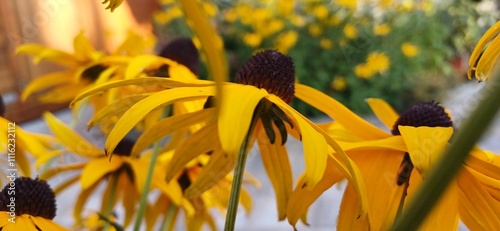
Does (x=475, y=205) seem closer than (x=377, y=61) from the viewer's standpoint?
Yes

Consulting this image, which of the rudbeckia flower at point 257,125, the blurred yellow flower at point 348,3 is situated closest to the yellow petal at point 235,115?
the rudbeckia flower at point 257,125

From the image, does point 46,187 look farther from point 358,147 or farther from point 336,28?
point 336,28

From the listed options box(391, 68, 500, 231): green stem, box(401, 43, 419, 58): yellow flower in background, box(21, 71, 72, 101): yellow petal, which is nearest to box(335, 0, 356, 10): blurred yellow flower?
box(401, 43, 419, 58): yellow flower in background

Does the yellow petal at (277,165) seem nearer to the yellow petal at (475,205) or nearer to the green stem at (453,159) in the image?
the yellow petal at (475,205)

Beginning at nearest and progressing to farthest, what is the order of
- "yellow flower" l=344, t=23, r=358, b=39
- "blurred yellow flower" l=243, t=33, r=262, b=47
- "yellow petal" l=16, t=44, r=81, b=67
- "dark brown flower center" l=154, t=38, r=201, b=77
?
"yellow petal" l=16, t=44, r=81, b=67 < "dark brown flower center" l=154, t=38, r=201, b=77 < "yellow flower" l=344, t=23, r=358, b=39 < "blurred yellow flower" l=243, t=33, r=262, b=47

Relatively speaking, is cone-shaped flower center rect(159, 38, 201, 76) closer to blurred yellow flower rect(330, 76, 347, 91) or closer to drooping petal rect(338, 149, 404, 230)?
drooping petal rect(338, 149, 404, 230)

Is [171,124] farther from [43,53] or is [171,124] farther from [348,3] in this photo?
[348,3]

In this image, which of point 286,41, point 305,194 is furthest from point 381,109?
point 286,41
